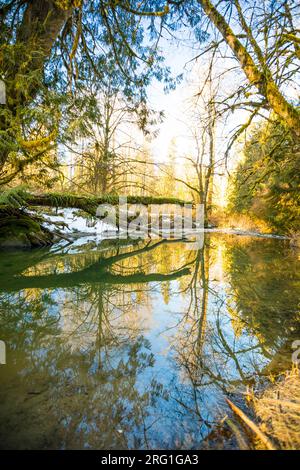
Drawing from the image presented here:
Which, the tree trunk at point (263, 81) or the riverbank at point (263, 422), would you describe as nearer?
the riverbank at point (263, 422)

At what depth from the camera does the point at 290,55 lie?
3.03 m

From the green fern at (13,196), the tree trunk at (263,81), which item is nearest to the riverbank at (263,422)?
the tree trunk at (263,81)

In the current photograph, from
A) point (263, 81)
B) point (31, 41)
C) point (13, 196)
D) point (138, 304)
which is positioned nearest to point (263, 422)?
point (138, 304)

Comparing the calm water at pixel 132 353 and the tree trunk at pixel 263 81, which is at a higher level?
the tree trunk at pixel 263 81

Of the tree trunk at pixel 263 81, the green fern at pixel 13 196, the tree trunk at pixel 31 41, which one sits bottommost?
the green fern at pixel 13 196

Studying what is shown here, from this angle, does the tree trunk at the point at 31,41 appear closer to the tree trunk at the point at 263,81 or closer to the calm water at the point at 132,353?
the tree trunk at the point at 263,81

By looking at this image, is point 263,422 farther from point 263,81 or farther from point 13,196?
point 13,196

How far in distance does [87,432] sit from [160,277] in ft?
11.1

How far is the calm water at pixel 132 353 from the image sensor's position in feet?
3.84

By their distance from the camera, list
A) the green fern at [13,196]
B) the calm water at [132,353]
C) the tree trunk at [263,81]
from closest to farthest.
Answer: the calm water at [132,353], the tree trunk at [263,81], the green fern at [13,196]

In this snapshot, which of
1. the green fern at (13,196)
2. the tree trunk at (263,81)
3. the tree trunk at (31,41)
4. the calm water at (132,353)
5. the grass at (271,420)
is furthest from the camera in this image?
the green fern at (13,196)

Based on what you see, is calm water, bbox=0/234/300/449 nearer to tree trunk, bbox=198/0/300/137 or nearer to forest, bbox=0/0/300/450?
forest, bbox=0/0/300/450

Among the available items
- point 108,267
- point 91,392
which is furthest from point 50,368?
point 108,267

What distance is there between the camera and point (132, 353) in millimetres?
1889
